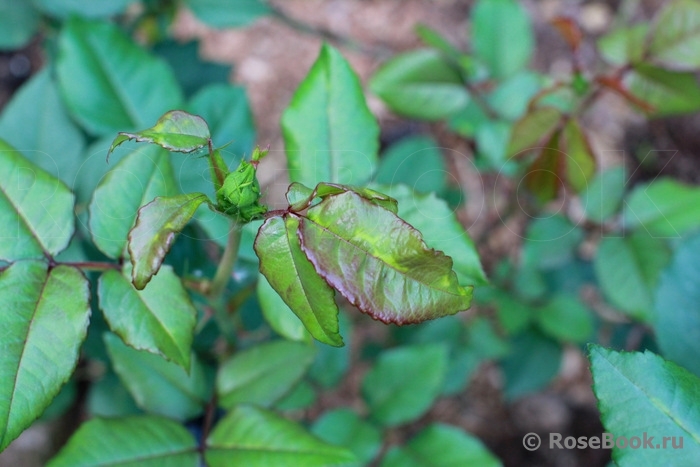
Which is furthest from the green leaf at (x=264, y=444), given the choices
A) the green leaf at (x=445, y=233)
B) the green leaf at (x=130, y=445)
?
the green leaf at (x=445, y=233)

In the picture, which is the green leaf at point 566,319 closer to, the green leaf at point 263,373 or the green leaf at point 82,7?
the green leaf at point 263,373

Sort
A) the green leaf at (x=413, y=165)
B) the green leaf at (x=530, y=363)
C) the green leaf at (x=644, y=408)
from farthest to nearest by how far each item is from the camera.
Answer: the green leaf at (x=530, y=363) < the green leaf at (x=413, y=165) < the green leaf at (x=644, y=408)

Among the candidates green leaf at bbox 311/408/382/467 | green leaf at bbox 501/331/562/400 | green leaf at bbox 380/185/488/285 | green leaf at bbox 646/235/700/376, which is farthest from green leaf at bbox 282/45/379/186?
green leaf at bbox 501/331/562/400

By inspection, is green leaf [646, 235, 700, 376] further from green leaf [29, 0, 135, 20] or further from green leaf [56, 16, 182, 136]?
green leaf [29, 0, 135, 20]

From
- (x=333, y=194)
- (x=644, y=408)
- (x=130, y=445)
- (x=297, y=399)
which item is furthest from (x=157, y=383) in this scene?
(x=644, y=408)

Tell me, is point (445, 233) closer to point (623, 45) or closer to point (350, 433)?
point (350, 433)

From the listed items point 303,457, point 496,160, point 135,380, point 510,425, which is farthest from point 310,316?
point 510,425
